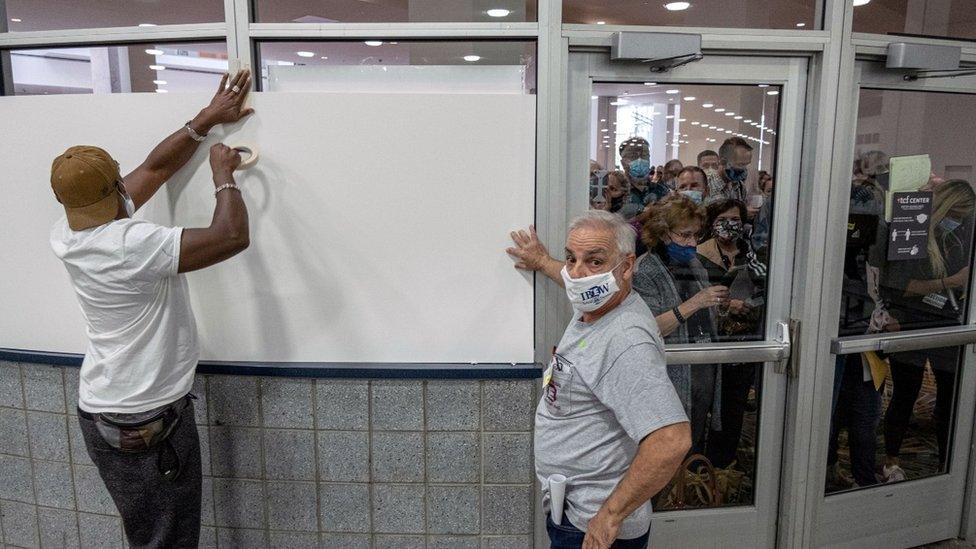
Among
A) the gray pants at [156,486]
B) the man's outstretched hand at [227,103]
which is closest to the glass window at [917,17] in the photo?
the man's outstretched hand at [227,103]

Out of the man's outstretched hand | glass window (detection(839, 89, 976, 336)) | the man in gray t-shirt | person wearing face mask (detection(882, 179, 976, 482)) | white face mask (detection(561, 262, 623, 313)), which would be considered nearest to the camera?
the man in gray t-shirt

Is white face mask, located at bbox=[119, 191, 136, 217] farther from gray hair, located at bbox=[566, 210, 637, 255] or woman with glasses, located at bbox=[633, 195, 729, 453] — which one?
woman with glasses, located at bbox=[633, 195, 729, 453]

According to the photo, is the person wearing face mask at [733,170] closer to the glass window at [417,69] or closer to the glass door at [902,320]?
the glass door at [902,320]

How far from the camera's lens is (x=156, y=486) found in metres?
1.87

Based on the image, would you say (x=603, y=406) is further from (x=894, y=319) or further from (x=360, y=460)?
(x=894, y=319)

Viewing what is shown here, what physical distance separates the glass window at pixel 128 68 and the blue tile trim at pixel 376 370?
0.94 meters

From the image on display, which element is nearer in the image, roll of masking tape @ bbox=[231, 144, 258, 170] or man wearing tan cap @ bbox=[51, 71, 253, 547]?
man wearing tan cap @ bbox=[51, 71, 253, 547]

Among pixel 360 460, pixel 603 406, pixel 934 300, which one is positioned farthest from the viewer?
pixel 934 300

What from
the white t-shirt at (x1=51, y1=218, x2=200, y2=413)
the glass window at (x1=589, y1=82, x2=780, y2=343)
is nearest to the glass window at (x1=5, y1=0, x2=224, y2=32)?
the white t-shirt at (x1=51, y1=218, x2=200, y2=413)

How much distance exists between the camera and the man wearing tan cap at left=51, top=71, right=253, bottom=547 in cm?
171

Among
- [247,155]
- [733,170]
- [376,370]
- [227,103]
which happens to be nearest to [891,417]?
[733,170]

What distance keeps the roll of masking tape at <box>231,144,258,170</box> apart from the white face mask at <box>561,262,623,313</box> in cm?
114

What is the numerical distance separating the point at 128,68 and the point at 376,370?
1.38m

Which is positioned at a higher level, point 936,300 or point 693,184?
point 693,184
